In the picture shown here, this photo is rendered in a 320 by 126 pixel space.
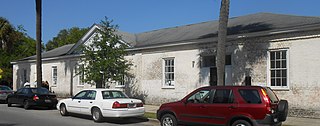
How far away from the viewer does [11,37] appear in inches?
1205

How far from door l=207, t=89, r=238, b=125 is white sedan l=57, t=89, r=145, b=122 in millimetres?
3896

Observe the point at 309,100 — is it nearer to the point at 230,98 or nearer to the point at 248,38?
the point at 248,38

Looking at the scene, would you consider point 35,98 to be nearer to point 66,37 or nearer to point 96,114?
point 96,114

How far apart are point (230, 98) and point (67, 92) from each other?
2033 cm

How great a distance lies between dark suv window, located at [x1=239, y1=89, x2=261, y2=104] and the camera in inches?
370

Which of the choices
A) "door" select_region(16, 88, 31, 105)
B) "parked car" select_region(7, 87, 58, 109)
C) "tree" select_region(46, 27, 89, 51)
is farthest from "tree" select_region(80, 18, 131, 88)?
"tree" select_region(46, 27, 89, 51)

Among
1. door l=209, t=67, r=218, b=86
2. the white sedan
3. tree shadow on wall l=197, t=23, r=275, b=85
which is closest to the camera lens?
the white sedan

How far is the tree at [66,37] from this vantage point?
63075 millimetres

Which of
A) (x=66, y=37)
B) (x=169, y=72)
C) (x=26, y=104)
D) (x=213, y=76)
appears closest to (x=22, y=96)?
(x=26, y=104)

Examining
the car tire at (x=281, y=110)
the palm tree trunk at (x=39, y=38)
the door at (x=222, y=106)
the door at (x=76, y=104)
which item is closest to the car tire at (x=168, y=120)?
the door at (x=222, y=106)

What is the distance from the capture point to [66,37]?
67750 mm

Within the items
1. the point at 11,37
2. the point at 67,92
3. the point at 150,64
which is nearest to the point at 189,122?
the point at 150,64

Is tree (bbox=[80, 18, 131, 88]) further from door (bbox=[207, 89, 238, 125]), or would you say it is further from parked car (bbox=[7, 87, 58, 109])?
door (bbox=[207, 89, 238, 125])

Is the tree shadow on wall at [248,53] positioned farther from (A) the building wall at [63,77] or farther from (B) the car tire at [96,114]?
(A) the building wall at [63,77]
